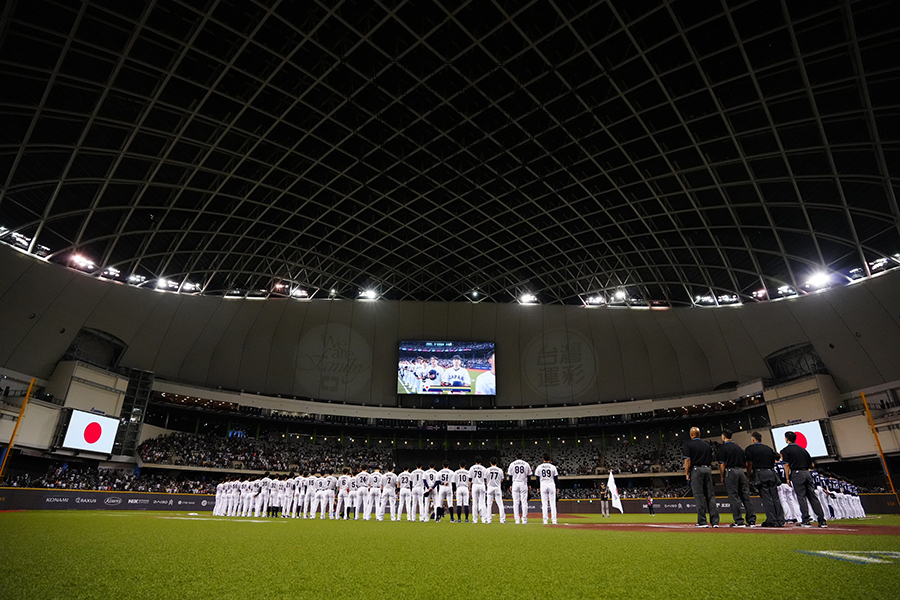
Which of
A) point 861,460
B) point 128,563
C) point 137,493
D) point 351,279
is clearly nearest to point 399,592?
point 128,563

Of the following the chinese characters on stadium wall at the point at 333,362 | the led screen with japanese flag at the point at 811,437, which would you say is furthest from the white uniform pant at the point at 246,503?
the led screen with japanese flag at the point at 811,437

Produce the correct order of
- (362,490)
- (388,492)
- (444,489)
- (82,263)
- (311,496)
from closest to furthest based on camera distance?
1. (444,489)
2. (388,492)
3. (362,490)
4. (311,496)
5. (82,263)

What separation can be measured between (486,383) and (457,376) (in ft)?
11.9

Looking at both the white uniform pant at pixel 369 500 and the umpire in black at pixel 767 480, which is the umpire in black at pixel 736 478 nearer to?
the umpire in black at pixel 767 480

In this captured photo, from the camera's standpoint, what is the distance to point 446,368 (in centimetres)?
5700

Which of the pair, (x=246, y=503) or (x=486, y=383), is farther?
(x=486, y=383)

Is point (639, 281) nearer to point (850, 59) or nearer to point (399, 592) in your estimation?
point (850, 59)

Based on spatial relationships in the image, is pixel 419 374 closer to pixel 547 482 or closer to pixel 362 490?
pixel 362 490

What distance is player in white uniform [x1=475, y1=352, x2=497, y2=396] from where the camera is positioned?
5641cm

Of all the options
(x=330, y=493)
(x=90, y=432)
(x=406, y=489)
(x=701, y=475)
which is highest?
(x=90, y=432)

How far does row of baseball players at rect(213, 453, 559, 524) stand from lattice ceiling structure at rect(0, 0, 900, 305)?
1990 centimetres

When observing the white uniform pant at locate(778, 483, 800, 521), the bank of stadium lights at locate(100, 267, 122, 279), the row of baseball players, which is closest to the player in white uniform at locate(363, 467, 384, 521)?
the row of baseball players

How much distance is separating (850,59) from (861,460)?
32510 millimetres

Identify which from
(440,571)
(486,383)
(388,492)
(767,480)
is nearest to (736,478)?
(767,480)
